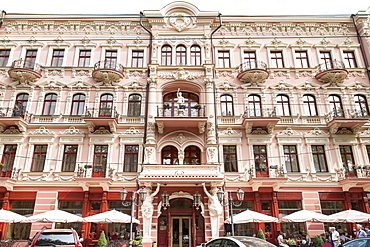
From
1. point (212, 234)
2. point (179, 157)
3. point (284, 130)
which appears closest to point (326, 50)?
point (284, 130)

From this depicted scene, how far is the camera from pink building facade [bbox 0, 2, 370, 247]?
57.0 ft

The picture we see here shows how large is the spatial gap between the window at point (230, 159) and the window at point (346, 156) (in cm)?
738

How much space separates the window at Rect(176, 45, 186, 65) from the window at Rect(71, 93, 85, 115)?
775 centimetres

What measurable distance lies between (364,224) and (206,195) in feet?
33.7

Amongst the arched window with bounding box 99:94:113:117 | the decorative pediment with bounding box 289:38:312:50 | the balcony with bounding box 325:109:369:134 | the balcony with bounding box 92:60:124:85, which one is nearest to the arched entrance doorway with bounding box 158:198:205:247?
the arched window with bounding box 99:94:113:117

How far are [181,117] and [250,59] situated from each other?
796 cm

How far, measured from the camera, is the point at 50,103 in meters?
20.2

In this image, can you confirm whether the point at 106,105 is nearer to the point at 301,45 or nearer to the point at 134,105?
the point at 134,105

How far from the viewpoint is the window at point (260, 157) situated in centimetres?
1841

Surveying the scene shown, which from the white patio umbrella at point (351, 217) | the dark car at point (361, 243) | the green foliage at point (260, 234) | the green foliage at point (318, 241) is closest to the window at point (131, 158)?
the green foliage at point (260, 234)

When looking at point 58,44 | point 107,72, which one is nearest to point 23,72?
point 58,44

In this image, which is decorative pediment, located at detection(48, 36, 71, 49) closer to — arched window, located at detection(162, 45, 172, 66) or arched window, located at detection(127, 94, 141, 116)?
arched window, located at detection(127, 94, 141, 116)

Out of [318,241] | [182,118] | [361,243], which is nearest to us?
[361,243]

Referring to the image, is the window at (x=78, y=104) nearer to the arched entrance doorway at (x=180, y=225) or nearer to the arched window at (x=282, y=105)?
the arched entrance doorway at (x=180, y=225)
